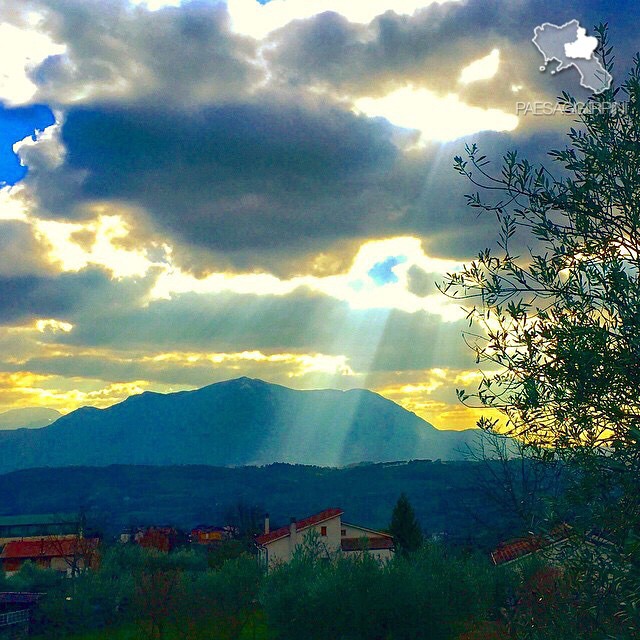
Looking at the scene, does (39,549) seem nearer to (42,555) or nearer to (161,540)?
(42,555)

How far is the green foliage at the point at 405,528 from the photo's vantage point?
211 ft

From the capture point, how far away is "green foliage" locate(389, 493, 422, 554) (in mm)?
64250

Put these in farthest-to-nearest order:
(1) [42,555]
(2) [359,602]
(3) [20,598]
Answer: (1) [42,555]
(3) [20,598]
(2) [359,602]

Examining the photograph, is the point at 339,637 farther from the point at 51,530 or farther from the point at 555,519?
the point at 51,530

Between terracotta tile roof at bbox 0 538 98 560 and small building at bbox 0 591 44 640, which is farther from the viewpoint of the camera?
terracotta tile roof at bbox 0 538 98 560

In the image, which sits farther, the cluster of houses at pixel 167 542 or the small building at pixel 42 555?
the small building at pixel 42 555

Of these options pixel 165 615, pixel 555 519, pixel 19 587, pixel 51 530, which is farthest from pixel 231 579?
pixel 51 530

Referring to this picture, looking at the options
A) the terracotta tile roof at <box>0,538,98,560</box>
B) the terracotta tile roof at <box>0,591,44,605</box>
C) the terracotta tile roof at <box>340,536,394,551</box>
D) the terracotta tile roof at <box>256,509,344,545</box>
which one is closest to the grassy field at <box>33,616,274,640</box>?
the terracotta tile roof at <box>0,591,44,605</box>

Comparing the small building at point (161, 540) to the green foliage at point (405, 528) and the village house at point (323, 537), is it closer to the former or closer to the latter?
the village house at point (323, 537)

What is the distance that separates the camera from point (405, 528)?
2557 inches

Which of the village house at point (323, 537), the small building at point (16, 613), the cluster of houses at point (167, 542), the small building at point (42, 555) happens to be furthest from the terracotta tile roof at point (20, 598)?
the small building at point (42, 555)

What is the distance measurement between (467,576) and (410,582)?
709 cm

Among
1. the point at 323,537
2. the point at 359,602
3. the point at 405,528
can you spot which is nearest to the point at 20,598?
the point at 405,528

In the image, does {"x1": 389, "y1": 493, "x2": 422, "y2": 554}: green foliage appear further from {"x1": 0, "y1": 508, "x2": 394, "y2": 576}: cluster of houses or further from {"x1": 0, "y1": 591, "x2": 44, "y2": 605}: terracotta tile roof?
{"x1": 0, "y1": 591, "x2": 44, "y2": 605}: terracotta tile roof
